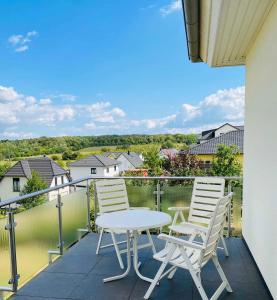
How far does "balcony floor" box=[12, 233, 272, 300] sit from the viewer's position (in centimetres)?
321

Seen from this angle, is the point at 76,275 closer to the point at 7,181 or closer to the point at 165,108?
the point at 7,181

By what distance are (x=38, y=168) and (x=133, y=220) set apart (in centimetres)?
2257

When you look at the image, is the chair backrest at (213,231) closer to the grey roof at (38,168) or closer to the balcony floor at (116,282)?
the balcony floor at (116,282)

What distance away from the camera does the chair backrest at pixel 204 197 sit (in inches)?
173

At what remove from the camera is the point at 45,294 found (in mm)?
3238

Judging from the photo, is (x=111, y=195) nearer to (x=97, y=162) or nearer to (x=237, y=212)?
(x=237, y=212)

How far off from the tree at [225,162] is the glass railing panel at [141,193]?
1089 cm

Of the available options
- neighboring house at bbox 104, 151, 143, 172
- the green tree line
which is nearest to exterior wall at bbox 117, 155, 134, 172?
neighboring house at bbox 104, 151, 143, 172

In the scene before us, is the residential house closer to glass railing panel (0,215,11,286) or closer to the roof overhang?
the roof overhang

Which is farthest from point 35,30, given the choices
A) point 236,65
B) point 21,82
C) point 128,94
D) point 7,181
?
point 236,65

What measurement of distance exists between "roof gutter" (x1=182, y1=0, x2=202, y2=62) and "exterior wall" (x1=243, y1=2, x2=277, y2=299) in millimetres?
712

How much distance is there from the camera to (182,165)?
13.2 metres

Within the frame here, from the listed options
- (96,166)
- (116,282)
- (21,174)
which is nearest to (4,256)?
(116,282)

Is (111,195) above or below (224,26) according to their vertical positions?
below
